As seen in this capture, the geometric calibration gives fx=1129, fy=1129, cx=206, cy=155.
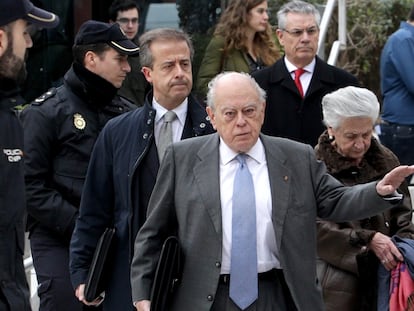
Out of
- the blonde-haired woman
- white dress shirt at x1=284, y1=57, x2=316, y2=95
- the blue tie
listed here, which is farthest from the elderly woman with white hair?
the blonde-haired woman

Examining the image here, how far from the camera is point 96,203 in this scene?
5.74 metres

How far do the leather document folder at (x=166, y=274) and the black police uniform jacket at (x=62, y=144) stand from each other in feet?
4.88

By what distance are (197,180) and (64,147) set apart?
1632 millimetres

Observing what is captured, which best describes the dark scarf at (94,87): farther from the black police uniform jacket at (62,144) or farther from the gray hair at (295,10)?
the gray hair at (295,10)

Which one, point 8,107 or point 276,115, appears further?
point 276,115

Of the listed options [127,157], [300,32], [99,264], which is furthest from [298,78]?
[99,264]

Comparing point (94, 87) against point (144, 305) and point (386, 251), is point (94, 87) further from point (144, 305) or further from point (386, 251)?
point (386, 251)

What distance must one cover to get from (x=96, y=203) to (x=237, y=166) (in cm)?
110

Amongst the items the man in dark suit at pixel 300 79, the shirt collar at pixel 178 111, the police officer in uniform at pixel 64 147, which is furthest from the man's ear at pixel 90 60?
the man in dark suit at pixel 300 79

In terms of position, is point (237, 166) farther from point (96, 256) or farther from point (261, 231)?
point (96, 256)

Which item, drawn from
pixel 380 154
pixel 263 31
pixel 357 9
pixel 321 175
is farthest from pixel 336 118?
pixel 357 9

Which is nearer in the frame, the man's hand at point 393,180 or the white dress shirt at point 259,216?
the man's hand at point 393,180

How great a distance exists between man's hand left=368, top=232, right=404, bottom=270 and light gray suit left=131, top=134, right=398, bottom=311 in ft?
2.30

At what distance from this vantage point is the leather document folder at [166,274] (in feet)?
15.8
